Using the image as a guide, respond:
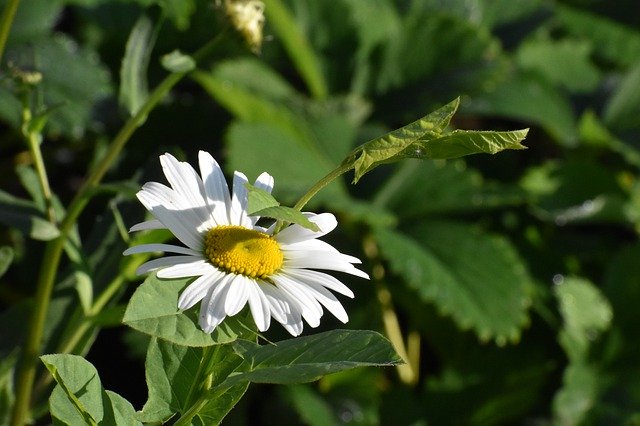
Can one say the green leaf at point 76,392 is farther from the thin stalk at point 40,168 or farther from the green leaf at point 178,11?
the green leaf at point 178,11

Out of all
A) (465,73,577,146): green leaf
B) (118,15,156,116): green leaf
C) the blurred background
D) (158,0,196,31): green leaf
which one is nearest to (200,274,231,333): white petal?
(118,15,156,116): green leaf

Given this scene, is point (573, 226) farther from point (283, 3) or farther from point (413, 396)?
point (283, 3)

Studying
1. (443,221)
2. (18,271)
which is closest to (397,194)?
(443,221)

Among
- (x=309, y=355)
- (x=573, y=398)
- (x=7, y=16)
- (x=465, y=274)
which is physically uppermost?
(x=7, y=16)

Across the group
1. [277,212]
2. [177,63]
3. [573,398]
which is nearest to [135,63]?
[177,63]

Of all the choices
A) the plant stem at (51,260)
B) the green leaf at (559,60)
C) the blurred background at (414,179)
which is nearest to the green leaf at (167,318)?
the plant stem at (51,260)

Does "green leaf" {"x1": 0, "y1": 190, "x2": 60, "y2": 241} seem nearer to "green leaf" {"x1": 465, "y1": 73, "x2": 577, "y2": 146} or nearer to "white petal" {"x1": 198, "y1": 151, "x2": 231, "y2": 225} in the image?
"white petal" {"x1": 198, "y1": 151, "x2": 231, "y2": 225}

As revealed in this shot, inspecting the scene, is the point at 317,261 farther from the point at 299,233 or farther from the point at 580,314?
the point at 580,314
